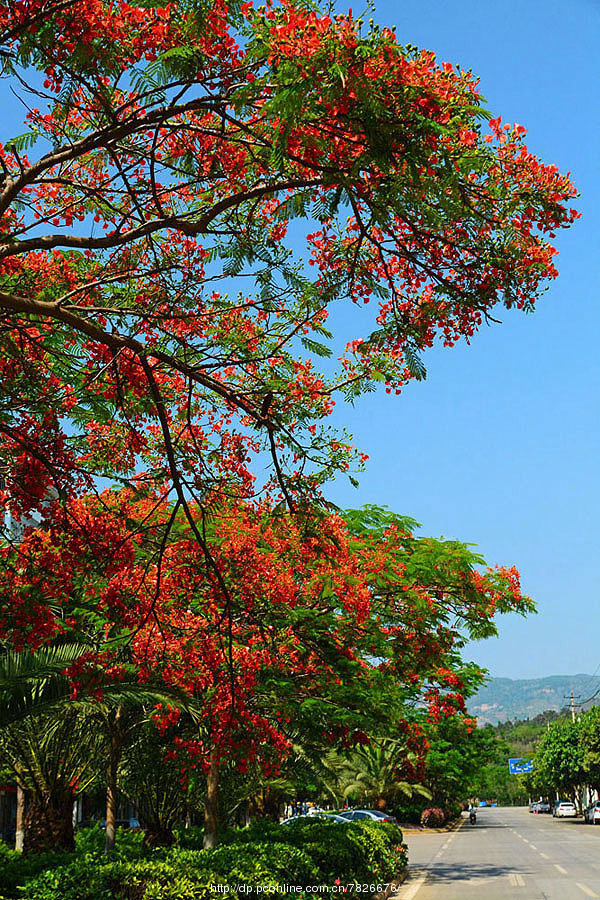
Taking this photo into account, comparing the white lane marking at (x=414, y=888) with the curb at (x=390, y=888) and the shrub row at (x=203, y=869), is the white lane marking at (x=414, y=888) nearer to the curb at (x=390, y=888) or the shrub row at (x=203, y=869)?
the curb at (x=390, y=888)

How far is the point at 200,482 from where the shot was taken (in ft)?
23.4

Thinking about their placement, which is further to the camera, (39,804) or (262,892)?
(39,804)

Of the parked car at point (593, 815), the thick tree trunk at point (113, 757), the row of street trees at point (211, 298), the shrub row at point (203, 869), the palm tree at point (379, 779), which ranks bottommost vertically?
the parked car at point (593, 815)

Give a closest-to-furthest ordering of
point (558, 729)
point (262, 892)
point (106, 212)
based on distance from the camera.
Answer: point (106, 212)
point (262, 892)
point (558, 729)

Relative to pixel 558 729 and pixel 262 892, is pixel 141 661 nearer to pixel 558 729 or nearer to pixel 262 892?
pixel 262 892

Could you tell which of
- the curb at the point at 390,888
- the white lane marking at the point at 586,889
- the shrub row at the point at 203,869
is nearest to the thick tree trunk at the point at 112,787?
the shrub row at the point at 203,869

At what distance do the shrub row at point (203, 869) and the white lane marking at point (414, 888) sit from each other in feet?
5.69

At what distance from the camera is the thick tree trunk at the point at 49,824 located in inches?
559

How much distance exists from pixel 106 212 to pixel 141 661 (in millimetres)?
5406

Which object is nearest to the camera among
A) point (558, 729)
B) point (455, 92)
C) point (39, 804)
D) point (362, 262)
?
point (455, 92)

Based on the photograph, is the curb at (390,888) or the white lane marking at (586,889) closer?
the curb at (390,888)

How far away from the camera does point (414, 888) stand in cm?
1886

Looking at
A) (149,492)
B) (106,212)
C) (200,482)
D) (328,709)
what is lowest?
(328,709)

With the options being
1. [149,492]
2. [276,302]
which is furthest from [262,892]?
[276,302]
